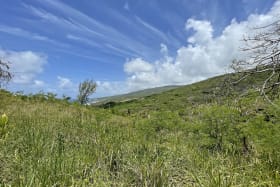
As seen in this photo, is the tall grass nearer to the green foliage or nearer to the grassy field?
the grassy field

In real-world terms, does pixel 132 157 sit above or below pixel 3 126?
below

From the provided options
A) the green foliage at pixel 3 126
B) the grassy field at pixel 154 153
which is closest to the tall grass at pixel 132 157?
the grassy field at pixel 154 153

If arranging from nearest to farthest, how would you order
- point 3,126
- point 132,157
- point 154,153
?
point 132,157, point 154,153, point 3,126

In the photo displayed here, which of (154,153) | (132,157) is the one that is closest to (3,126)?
(132,157)

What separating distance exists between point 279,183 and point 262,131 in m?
3.05

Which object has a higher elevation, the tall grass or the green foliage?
the green foliage

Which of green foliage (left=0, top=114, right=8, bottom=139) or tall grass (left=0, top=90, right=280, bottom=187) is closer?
tall grass (left=0, top=90, right=280, bottom=187)

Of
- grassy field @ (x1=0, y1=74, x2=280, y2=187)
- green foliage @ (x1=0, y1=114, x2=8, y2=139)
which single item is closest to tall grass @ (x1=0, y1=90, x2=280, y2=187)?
grassy field @ (x1=0, y1=74, x2=280, y2=187)

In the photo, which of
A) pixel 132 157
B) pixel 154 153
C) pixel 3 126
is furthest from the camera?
pixel 3 126

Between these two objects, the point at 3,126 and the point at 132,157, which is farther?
the point at 3,126

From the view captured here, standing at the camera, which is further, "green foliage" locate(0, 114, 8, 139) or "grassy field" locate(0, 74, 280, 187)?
"green foliage" locate(0, 114, 8, 139)

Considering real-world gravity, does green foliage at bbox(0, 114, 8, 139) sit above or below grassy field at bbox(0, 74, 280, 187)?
above

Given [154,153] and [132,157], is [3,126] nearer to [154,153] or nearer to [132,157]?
[132,157]

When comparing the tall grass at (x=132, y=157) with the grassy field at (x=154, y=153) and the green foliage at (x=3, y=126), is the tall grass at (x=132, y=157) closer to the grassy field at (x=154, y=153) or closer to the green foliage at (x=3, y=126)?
the grassy field at (x=154, y=153)
